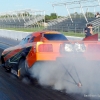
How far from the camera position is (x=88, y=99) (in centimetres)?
668

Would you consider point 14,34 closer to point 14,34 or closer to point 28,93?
point 14,34

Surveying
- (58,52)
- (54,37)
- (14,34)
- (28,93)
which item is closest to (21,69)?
(54,37)

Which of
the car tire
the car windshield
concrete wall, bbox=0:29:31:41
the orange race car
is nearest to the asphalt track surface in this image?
the car tire

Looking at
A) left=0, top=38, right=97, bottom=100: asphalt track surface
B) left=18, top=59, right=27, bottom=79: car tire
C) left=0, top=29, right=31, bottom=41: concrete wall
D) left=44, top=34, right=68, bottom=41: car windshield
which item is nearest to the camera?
left=0, top=38, right=97, bottom=100: asphalt track surface

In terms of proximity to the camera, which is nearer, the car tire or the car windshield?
the car tire

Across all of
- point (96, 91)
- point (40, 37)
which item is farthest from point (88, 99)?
point (40, 37)

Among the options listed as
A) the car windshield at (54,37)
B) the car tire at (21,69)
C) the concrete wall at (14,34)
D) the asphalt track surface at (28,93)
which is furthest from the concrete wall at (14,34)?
the asphalt track surface at (28,93)

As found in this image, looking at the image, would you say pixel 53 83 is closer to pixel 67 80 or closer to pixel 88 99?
pixel 67 80

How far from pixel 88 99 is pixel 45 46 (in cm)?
221

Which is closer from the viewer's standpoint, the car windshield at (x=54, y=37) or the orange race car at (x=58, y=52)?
the orange race car at (x=58, y=52)

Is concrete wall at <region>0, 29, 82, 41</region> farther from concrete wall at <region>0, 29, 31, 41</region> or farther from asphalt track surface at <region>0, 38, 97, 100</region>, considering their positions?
asphalt track surface at <region>0, 38, 97, 100</region>

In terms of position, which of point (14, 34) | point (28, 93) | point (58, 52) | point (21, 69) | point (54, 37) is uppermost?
point (54, 37)

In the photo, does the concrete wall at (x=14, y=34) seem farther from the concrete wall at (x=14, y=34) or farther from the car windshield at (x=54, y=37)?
the car windshield at (x=54, y=37)

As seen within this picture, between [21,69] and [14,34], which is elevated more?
[21,69]
